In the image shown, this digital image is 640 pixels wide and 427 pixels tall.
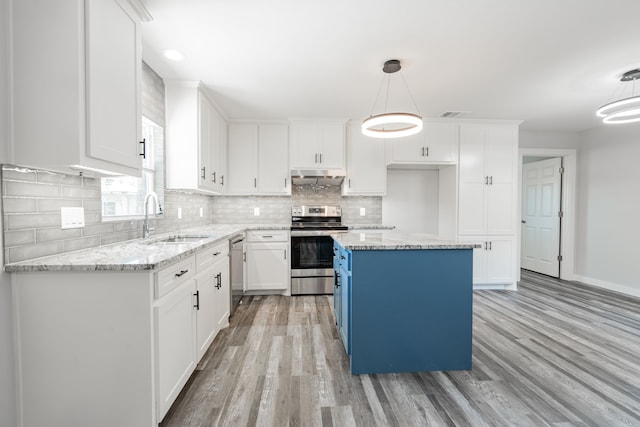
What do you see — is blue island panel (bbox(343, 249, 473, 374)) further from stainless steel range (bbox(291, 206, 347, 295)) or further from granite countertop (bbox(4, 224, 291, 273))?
stainless steel range (bbox(291, 206, 347, 295))

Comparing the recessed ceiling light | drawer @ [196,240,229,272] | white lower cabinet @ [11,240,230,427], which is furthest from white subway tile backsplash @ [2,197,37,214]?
the recessed ceiling light

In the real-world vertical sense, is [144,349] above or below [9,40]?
below

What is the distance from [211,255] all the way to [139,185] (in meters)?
0.97

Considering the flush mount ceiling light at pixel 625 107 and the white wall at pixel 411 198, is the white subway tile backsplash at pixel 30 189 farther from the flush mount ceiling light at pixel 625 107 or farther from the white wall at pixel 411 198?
the flush mount ceiling light at pixel 625 107

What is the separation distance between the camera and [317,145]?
3.94 meters

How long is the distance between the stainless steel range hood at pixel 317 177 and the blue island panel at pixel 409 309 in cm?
215

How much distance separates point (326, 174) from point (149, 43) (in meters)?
2.38

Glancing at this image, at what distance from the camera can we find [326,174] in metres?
3.93

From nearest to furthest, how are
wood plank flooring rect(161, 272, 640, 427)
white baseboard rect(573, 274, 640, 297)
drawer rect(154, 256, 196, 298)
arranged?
drawer rect(154, 256, 196, 298) → wood plank flooring rect(161, 272, 640, 427) → white baseboard rect(573, 274, 640, 297)

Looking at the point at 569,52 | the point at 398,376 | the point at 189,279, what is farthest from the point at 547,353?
the point at 189,279

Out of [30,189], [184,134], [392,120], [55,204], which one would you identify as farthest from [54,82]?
[392,120]

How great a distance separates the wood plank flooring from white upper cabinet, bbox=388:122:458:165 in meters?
2.15

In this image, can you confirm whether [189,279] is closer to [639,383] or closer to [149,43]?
[149,43]

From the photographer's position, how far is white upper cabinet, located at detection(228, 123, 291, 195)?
13.2 ft
